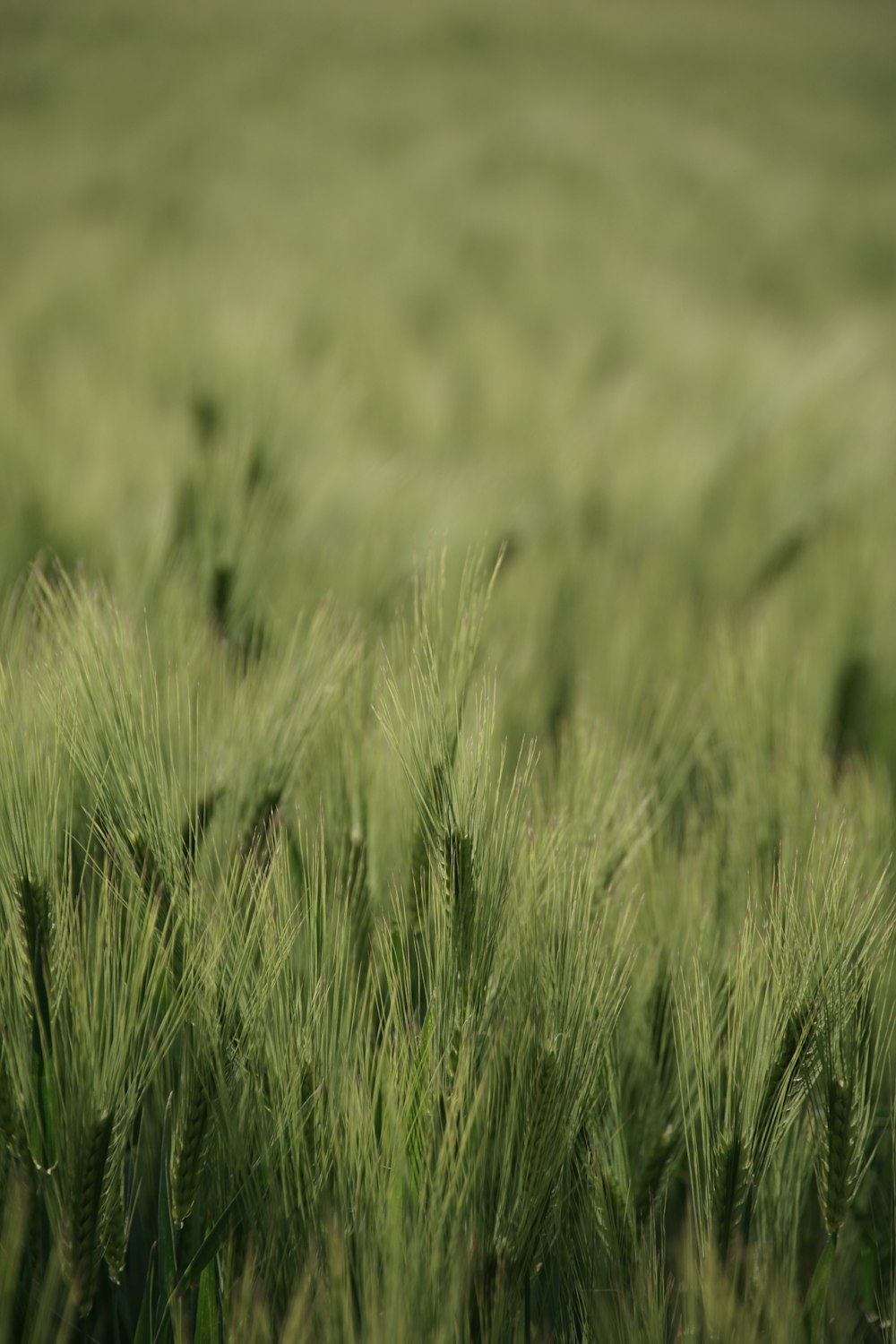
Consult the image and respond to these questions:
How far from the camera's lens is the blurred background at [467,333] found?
52 centimetres

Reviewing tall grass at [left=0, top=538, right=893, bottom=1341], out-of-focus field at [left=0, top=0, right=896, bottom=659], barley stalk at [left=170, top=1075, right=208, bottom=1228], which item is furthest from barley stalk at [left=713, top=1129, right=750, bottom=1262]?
out-of-focus field at [left=0, top=0, right=896, bottom=659]

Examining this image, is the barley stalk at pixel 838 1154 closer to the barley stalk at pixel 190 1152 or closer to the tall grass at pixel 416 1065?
the tall grass at pixel 416 1065

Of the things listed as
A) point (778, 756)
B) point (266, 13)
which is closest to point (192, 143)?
point (266, 13)

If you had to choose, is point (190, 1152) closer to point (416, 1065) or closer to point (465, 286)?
point (416, 1065)

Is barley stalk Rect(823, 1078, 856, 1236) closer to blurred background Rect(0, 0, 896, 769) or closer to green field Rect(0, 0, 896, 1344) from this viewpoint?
green field Rect(0, 0, 896, 1344)

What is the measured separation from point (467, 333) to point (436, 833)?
97cm

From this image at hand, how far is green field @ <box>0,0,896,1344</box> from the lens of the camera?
0.76 feet

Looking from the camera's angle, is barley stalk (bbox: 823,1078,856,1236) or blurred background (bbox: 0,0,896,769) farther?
blurred background (bbox: 0,0,896,769)

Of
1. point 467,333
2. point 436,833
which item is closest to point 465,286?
point 467,333

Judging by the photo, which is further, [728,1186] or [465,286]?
[465,286]

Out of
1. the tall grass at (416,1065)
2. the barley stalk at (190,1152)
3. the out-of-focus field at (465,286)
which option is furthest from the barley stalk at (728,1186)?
the out-of-focus field at (465,286)

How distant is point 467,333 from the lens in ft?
3.70

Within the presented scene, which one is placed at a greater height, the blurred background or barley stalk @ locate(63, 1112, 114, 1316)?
the blurred background

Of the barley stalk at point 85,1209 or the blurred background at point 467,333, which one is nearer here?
the barley stalk at point 85,1209
